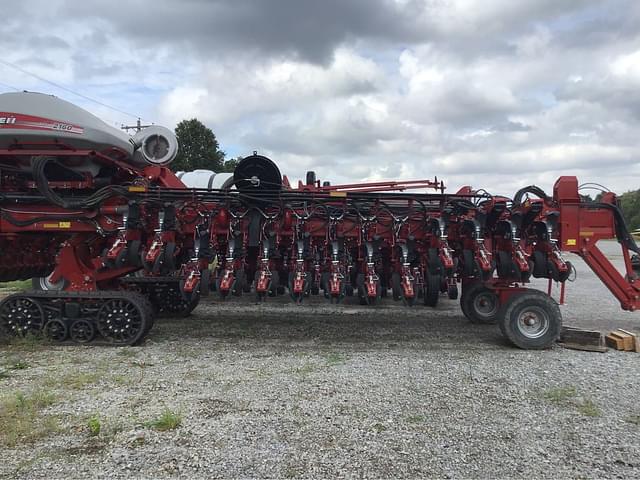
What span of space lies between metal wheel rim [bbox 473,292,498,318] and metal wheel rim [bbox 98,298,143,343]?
18.0 feet

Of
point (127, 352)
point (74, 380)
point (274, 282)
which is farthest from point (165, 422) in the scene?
point (274, 282)

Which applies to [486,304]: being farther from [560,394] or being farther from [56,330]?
[56,330]

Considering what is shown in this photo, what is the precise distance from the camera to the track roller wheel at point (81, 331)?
21.2 ft

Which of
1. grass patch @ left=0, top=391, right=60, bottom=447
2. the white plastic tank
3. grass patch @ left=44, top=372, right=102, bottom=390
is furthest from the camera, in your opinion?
the white plastic tank

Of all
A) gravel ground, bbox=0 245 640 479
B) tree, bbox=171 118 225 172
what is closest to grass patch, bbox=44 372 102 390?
gravel ground, bbox=0 245 640 479

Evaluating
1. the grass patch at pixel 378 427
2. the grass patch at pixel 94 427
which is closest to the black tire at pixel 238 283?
the grass patch at pixel 94 427

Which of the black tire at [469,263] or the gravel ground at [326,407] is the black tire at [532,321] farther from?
the black tire at [469,263]

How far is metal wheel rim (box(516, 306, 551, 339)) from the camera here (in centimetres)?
640

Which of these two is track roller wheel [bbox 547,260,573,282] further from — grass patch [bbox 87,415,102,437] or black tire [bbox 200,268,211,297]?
grass patch [bbox 87,415,102,437]

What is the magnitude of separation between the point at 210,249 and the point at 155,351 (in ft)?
5.16

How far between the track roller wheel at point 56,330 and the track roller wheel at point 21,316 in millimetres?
88

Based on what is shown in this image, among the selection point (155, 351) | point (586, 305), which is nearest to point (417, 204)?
point (155, 351)

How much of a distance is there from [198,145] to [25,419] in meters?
34.1

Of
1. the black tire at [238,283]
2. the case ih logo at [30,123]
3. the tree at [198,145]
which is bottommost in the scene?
the black tire at [238,283]
